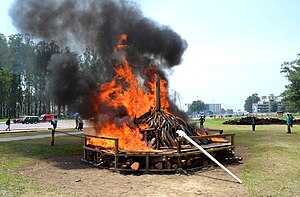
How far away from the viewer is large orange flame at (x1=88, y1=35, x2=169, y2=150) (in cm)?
1196

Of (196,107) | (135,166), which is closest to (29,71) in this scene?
(135,166)

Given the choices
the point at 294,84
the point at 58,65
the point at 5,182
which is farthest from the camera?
the point at 294,84

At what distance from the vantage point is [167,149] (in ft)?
36.5

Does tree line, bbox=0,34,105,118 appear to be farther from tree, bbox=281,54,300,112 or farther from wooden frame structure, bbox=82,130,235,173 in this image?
tree, bbox=281,54,300,112

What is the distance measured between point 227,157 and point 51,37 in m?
10.7

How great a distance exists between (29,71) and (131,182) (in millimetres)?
34581

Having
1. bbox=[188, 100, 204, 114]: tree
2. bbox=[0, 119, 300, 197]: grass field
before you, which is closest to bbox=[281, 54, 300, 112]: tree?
bbox=[0, 119, 300, 197]: grass field

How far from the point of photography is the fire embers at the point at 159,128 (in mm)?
11624

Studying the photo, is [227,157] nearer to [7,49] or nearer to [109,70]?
[109,70]

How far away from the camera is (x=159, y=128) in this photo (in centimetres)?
1202

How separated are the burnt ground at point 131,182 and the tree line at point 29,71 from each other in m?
5.18

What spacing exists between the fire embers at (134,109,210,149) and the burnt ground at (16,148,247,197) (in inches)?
76.0

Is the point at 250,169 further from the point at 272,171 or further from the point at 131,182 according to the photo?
the point at 131,182

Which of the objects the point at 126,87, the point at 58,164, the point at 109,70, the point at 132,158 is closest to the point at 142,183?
the point at 132,158
